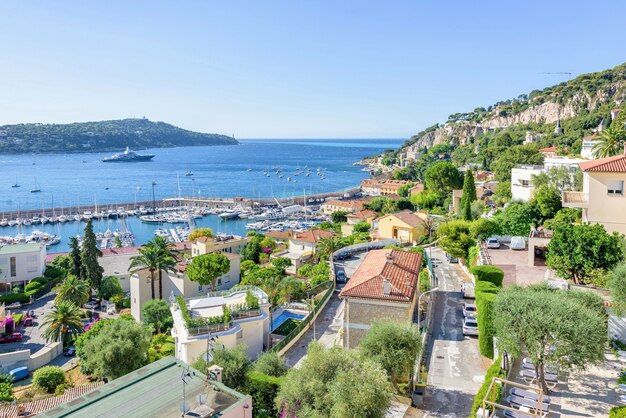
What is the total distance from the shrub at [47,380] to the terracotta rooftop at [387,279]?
1227cm

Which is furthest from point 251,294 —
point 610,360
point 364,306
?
point 610,360

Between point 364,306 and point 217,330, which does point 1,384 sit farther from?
point 364,306

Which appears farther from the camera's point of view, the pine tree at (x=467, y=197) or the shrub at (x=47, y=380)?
the pine tree at (x=467, y=197)

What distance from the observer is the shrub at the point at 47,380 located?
765 inches

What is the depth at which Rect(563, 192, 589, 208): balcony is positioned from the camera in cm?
2279

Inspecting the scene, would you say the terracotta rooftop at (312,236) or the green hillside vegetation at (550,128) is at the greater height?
the green hillside vegetation at (550,128)

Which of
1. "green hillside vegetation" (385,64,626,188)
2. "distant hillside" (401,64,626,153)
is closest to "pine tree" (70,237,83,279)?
"green hillside vegetation" (385,64,626,188)

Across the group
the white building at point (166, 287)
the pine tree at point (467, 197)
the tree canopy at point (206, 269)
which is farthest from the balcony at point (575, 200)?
the white building at point (166, 287)

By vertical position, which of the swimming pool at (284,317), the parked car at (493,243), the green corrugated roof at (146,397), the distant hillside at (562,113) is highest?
the distant hillside at (562,113)

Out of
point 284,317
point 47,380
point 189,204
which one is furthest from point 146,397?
point 189,204

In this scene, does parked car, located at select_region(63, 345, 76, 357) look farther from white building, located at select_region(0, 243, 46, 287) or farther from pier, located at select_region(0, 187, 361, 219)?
pier, located at select_region(0, 187, 361, 219)

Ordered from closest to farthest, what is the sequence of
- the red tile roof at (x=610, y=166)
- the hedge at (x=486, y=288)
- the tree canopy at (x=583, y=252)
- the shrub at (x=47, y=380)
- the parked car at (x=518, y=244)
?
the hedge at (x=486, y=288) < the tree canopy at (x=583, y=252) < the shrub at (x=47, y=380) < the red tile roof at (x=610, y=166) < the parked car at (x=518, y=244)

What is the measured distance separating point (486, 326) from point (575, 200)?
10.5 metres

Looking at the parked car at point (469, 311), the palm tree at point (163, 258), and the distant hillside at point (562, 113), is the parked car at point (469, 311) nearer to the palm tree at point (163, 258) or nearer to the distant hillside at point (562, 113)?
the palm tree at point (163, 258)
